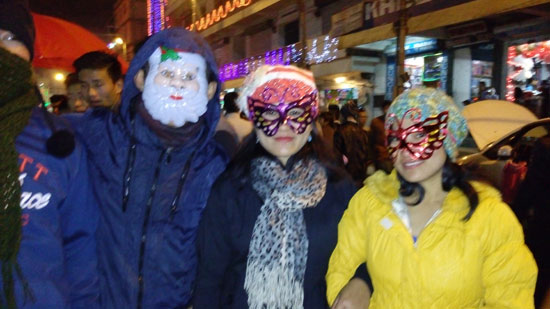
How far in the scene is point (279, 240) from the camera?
1960 mm

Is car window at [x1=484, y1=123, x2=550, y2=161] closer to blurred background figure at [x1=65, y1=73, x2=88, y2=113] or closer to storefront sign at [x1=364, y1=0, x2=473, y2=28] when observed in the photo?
blurred background figure at [x1=65, y1=73, x2=88, y2=113]

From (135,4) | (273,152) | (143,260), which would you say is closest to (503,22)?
(273,152)

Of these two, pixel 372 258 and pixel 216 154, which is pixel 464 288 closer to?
pixel 372 258

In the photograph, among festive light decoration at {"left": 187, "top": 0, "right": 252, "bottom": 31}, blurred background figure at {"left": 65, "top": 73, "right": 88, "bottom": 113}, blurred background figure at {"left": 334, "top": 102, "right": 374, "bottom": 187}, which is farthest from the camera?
festive light decoration at {"left": 187, "top": 0, "right": 252, "bottom": 31}

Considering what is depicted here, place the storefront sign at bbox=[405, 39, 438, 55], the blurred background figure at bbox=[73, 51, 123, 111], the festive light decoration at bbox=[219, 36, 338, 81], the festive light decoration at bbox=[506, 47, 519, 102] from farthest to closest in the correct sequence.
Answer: the festive light decoration at bbox=[219, 36, 338, 81], the storefront sign at bbox=[405, 39, 438, 55], the festive light decoration at bbox=[506, 47, 519, 102], the blurred background figure at bbox=[73, 51, 123, 111]

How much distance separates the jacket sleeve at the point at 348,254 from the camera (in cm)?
192

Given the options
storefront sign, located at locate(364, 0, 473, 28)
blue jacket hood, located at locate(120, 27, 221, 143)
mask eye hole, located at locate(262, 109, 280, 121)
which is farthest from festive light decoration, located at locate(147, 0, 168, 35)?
mask eye hole, located at locate(262, 109, 280, 121)

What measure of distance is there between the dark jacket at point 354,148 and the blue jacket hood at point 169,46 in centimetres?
437

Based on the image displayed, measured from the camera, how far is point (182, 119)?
207 centimetres

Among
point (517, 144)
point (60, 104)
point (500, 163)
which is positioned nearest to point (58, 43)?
point (60, 104)

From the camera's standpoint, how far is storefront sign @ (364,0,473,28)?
9672 millimetres

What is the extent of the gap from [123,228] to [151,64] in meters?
0.87

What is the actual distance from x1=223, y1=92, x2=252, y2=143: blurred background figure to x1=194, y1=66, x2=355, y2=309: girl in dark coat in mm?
1503

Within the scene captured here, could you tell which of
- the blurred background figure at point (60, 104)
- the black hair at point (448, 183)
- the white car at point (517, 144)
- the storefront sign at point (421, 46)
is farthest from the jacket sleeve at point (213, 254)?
the storefront sign at point (421, 46)
